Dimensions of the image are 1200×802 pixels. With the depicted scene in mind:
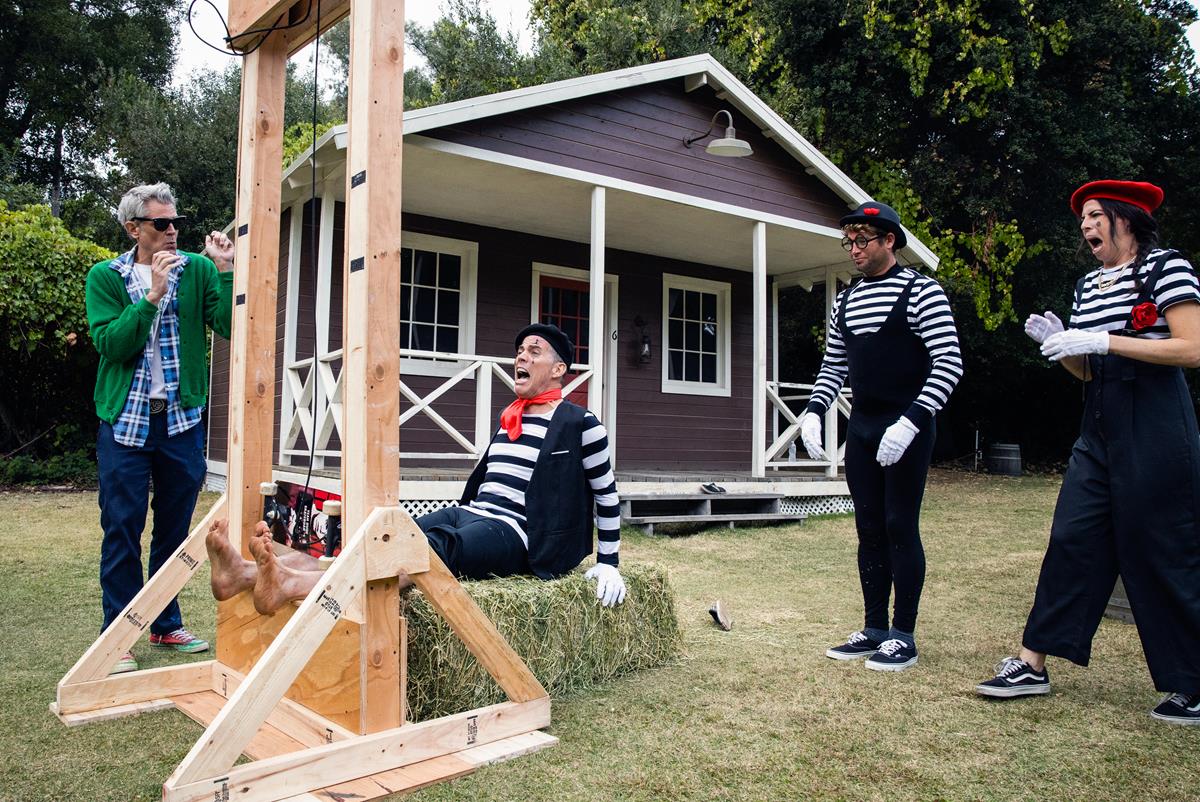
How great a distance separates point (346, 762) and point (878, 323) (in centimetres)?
241

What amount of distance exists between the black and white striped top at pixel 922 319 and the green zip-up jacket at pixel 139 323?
2479 millimetres

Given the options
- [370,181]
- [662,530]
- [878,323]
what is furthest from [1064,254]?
[370,181]

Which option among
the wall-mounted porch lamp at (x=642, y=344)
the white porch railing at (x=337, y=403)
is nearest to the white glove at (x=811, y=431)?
the white porch railing at (x=337, y=403)

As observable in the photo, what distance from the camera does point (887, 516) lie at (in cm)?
332

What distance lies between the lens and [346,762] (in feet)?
7.18

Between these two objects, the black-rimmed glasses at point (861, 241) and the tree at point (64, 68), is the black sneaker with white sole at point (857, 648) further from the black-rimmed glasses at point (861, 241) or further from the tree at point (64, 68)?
the tree at point (64, 68)

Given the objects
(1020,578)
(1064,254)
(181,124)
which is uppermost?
(181,124)

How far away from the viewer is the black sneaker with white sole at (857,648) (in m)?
3.43

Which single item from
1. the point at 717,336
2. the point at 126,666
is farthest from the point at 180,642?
the point at 717,336

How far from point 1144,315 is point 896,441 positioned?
86cm

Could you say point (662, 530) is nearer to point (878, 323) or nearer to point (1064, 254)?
point (878, 323)

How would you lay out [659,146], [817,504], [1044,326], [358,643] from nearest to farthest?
1. [358,643]
2. [1044,326]
3. [659,146]
4. [817,504]

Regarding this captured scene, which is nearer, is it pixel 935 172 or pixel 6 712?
pixel 6 712

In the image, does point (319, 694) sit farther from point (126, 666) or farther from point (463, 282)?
point (463, 282)
